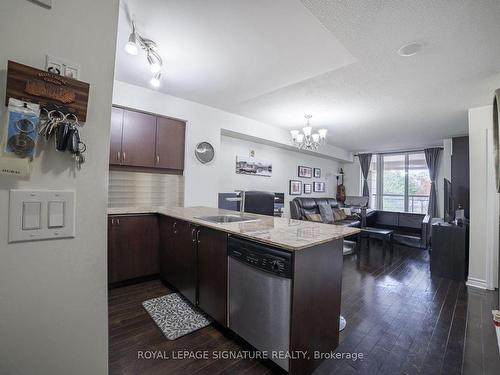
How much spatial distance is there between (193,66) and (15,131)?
2205 millimetres

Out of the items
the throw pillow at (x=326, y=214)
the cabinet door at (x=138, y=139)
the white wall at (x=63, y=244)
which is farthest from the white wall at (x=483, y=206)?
the cabinet door at (x=138, y=139)

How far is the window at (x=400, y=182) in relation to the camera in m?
6.38

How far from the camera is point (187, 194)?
3.31m

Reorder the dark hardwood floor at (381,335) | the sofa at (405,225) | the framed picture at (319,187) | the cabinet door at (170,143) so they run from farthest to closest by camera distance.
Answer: the framed picture at (319,187) → the sofa at (405,225) → the cabinet door at (170,143) → the dark hardwood floor at (381,335)

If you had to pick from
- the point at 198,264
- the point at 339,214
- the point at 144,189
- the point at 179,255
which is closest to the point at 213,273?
the point at 198,264

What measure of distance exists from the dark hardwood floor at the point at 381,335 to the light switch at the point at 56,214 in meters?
1.40

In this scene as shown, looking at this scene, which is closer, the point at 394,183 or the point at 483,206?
the point at 483,206

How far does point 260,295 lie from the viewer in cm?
142

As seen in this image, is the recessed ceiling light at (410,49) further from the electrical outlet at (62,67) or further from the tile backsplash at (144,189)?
the tile backsplash at (144,189)

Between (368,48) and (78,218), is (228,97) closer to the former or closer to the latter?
(368,48)

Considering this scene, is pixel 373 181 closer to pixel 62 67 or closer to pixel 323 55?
pixel 323 55

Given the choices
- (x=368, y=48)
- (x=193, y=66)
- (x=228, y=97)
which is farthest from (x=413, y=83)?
(x=193, y=66)

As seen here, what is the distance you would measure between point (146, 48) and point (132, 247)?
2.12 meters

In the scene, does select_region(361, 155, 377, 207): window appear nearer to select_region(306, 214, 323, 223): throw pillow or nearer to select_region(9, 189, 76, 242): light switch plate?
select_region(306, 214, 323, 223): throw pillow
